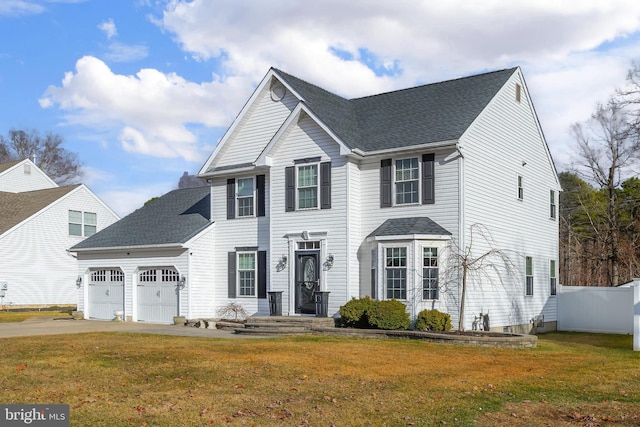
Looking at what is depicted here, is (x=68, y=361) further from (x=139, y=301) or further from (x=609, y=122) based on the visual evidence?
(x=609, y=122)

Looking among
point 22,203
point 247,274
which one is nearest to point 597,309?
point 247,274

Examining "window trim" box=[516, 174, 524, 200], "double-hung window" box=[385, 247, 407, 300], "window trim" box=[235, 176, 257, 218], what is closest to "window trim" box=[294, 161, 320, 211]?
"window trim" box=[235, 176, 257, 218]

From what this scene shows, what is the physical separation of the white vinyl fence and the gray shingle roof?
Answer: 30.4 feet

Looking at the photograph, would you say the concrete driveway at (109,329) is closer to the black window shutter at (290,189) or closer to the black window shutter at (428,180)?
the black window shutter at (290,189)

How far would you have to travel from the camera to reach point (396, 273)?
21.9 m

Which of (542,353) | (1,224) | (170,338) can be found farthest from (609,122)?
(1,224)

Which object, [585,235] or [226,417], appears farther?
[585,235]

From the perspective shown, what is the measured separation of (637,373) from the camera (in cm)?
1376

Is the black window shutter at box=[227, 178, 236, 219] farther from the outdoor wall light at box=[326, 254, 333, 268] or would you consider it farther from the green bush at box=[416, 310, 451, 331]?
the green bush at box=[416, 310, 451, 331]

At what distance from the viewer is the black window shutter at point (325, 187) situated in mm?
23344

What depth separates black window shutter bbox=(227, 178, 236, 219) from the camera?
2675cm

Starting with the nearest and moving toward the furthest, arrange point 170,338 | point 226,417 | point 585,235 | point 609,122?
point 226,417 < point 170,338 < point 609,122 < point 585,235

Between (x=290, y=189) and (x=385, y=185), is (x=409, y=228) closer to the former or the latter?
(x=385, y=185)

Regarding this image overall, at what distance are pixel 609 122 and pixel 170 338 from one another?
1315 inches
